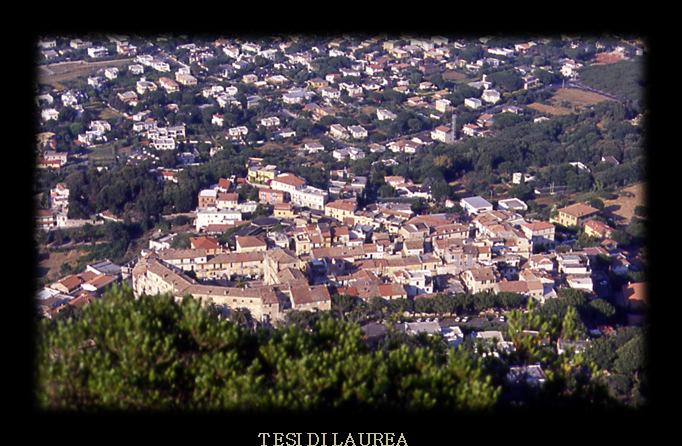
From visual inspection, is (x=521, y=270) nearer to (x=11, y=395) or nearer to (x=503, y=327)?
(x=503, y=327)

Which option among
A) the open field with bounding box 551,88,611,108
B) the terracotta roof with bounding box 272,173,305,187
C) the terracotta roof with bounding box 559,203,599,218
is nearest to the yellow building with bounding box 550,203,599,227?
the terracotta roof with bounding box 559,203,599,218

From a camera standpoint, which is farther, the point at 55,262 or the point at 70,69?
the point at 70,69

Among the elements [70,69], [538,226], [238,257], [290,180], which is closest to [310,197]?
[290,180]

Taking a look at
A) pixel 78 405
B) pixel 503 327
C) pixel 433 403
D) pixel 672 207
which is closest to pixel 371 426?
pixel 433 403

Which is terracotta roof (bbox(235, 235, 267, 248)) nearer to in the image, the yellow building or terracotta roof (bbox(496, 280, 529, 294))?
terracotta roof (bbox(496, 280, 529, 294))

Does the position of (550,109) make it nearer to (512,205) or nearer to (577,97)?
(577,97)

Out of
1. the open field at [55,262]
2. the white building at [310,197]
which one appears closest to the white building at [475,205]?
the white building at [310,197]
